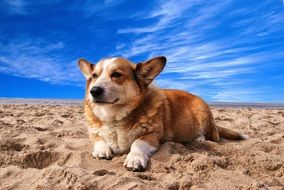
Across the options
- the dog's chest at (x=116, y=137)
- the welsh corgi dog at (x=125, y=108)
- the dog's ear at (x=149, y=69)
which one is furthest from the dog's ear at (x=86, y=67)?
the dog's chest at (x=116, y=137)

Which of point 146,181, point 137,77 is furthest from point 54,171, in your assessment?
point 137,77

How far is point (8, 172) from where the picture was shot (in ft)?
11.9

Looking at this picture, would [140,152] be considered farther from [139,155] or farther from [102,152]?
[102,152]

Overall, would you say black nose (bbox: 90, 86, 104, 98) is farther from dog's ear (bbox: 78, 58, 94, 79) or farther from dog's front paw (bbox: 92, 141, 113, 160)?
dog's ear (bbox: 78, 58, 94, 79)

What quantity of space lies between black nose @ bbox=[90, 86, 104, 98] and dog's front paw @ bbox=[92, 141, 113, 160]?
0.64 metres

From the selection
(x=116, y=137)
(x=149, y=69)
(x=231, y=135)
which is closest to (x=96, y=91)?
(x=116, y=137)

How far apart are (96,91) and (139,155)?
3.10 ft

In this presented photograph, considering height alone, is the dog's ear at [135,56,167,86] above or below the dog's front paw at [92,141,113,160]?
above

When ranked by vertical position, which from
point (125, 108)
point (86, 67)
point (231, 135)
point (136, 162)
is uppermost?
point (86, 67)

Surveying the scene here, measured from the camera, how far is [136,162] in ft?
13.2

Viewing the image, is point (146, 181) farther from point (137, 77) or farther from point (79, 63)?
point (79, 63)

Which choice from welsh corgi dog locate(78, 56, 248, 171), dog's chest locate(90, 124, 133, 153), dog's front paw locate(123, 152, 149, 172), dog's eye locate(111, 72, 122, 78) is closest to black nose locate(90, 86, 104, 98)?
welsh corgi dog locate(78, 56, 248, 171)

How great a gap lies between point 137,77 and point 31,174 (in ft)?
6.79

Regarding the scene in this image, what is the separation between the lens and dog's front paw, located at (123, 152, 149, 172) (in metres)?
3.97
